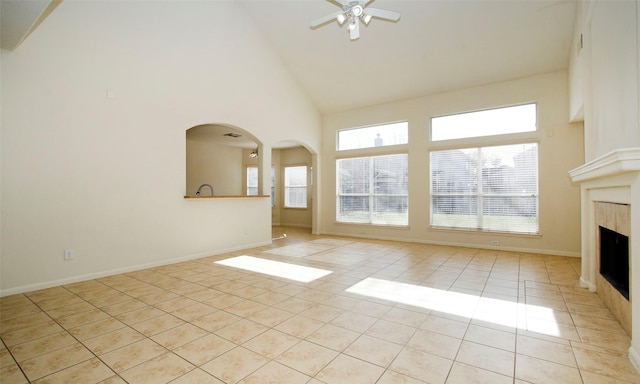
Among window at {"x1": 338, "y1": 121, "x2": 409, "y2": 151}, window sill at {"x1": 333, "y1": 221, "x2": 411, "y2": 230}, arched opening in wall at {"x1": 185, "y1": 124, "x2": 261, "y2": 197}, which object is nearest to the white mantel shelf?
window sill at {"x1": 333, "y1": 221, "x2": 411, "y2": 230}

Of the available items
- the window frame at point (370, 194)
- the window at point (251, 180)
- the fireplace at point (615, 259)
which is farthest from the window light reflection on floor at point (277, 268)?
the window at point (251, 180)

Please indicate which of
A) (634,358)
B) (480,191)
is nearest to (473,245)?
(480,191)

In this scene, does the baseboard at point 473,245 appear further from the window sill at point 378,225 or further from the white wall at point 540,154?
the window sill at point 378,225

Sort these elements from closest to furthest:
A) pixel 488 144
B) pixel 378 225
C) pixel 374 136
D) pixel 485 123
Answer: pixel 488 144 → pixel 485 123 → pixel 378 225 → pixel 374 136

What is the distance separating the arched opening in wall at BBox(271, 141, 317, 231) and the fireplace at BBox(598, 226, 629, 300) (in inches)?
283

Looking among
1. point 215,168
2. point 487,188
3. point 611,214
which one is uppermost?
point 215,168

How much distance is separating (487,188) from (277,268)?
13.8 feet

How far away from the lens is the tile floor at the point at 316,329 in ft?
5.83

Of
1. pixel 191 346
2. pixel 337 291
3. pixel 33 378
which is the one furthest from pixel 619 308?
pixel 33 378

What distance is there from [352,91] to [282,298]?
5.13m

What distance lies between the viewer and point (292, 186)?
396 inches

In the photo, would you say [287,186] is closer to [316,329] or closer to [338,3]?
[338,3]

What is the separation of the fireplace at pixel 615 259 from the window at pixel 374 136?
4.05 m

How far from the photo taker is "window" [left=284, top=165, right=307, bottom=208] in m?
9.81
